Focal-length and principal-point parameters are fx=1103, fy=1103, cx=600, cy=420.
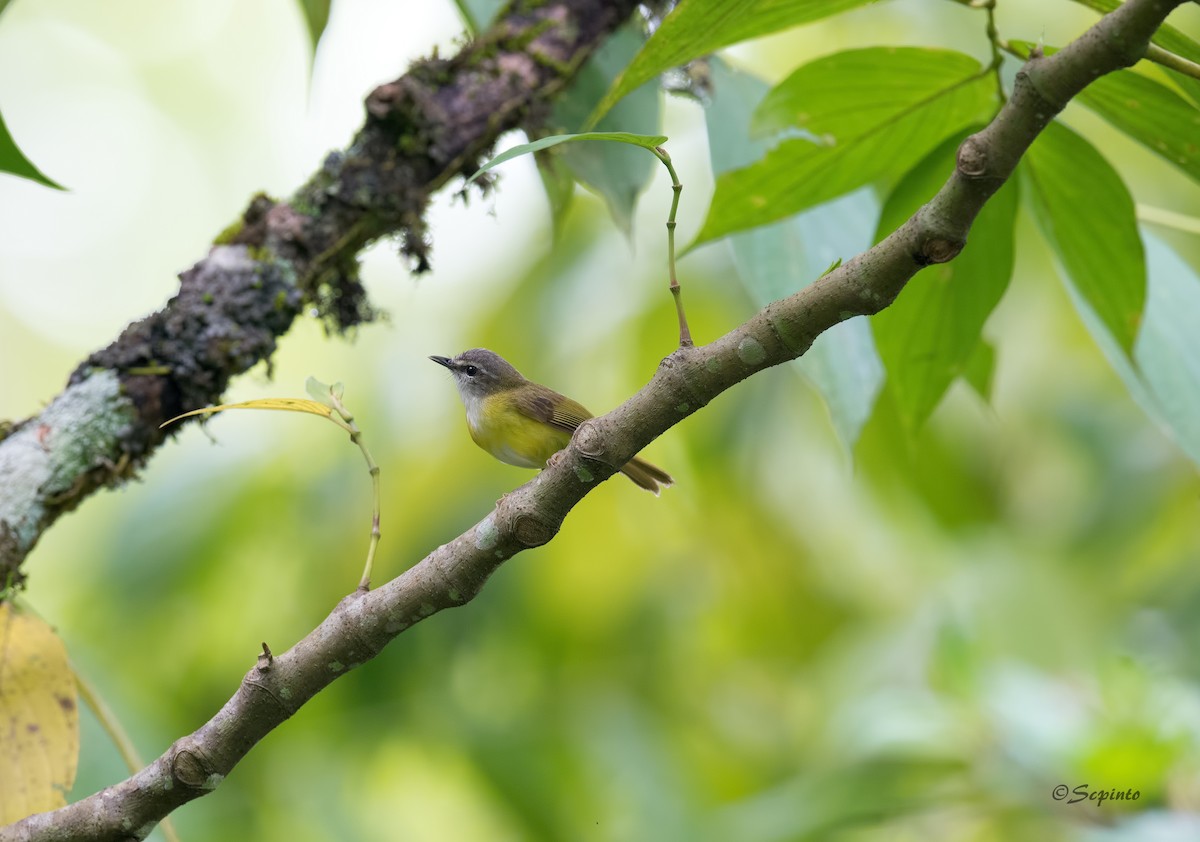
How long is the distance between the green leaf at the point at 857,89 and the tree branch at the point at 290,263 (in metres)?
0.96

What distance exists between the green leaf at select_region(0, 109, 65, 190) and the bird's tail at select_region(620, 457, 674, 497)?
1578 mm

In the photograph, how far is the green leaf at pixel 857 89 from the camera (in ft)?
6.97

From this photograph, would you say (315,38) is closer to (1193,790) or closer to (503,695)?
(503,695)

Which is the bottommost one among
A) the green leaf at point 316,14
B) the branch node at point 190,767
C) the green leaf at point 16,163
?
the branch node at point 190,767

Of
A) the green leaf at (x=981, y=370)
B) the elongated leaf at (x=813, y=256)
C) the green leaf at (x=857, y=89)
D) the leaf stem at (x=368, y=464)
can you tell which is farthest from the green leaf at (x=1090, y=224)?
the leaf stem at (x=368, y=464)

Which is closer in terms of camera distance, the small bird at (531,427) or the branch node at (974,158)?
the branch node at (974,158)

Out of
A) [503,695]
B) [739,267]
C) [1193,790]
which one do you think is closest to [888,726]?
[1193,790]

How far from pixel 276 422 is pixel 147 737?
273 cm

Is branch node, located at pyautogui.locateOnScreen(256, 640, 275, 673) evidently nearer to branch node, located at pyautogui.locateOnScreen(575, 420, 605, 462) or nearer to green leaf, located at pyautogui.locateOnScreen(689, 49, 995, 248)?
branch node, located at pyautogui.locateOnScreen(575, 420, 605, 462)

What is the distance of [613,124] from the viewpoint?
3059mm

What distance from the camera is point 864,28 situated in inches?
230

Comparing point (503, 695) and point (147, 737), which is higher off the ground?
point (503, 695)

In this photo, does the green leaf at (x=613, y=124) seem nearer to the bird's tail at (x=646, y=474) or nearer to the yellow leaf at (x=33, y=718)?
the bird's tail at (x=646, y=474)

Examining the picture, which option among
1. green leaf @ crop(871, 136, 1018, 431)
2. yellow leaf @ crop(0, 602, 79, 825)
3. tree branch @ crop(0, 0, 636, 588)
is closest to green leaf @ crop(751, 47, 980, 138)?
green leaf @ crop(871, 136, 1018, 431)
